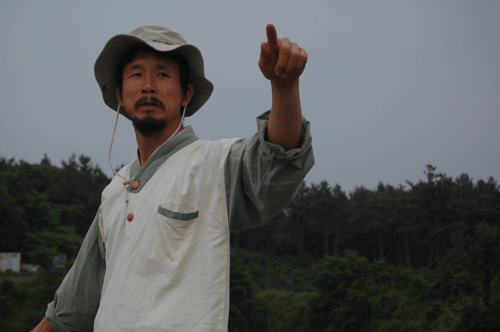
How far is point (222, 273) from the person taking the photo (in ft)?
6.15

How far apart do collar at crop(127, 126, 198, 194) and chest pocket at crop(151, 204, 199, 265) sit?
256mm

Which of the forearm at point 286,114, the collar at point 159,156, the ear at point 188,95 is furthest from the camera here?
the ear at point 188,95

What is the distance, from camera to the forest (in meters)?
28.2

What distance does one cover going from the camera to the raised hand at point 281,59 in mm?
1517

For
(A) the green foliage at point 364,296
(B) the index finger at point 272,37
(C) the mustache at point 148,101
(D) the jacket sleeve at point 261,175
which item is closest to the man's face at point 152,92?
(C) the mustache at point 148,101

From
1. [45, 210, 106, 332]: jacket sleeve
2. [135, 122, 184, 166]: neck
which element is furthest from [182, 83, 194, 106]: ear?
[45, 210, 106, 332]: jacket sleeve

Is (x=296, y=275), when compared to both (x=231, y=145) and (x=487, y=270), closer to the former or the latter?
(x=487, y=270)

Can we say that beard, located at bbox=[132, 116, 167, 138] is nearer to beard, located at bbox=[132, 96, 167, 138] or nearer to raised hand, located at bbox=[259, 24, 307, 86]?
beard, located at bbox=[132, 96, 167, 138]

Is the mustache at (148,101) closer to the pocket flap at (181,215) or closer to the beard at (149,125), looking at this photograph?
the beard at (149,125)

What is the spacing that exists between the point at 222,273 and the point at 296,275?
50780mm

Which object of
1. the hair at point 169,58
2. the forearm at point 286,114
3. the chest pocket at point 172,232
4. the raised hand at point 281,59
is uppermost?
the hair at point 169,58

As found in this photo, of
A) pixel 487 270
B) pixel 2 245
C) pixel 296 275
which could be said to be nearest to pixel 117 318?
pixel 487 270

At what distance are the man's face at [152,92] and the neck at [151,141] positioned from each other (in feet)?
0.08

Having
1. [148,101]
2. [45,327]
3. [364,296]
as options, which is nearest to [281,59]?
[148,101]
